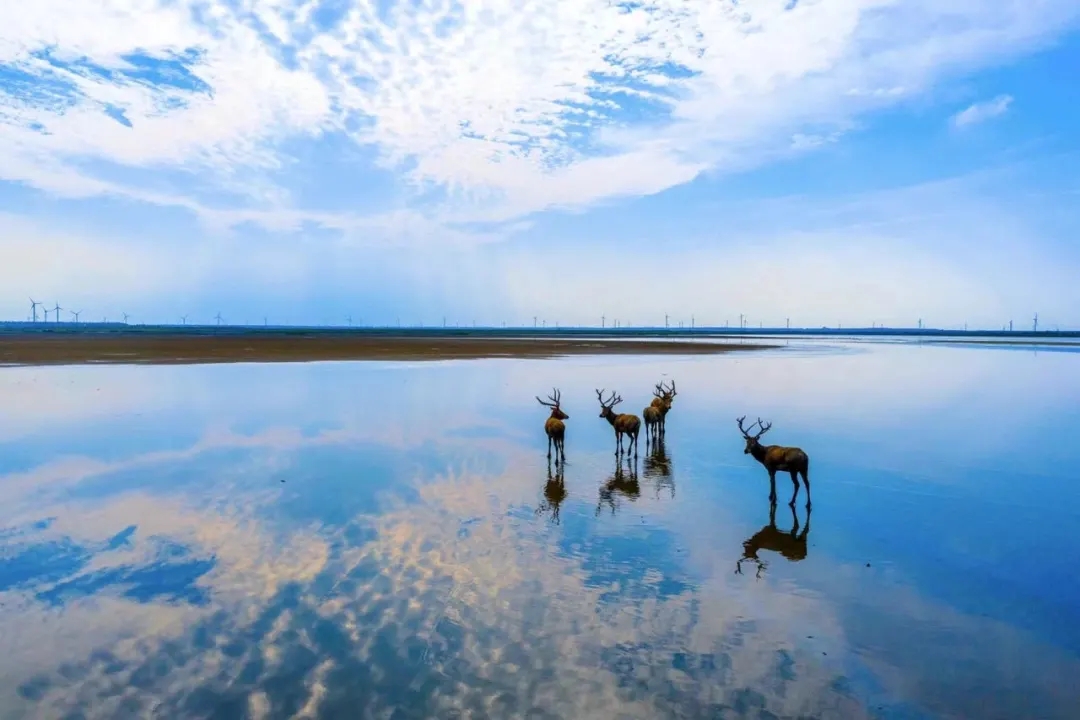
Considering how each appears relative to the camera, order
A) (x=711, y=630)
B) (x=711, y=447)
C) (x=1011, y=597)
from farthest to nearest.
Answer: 1. (x=711, y=447)
2. (x=1011, y=597)
3. (x=711, y=630)

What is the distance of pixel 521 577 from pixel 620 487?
504 cm

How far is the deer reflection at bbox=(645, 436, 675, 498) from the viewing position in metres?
13.3

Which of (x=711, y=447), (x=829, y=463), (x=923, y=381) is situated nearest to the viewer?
(x=829, y=463)

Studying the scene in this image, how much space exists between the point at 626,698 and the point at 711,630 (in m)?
1.57

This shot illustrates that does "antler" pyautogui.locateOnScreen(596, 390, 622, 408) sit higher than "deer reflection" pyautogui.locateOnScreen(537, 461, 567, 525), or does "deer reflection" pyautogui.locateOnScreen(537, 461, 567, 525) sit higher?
"antler" pyautogui.locateOnScreen(596, 390, 622, 408)

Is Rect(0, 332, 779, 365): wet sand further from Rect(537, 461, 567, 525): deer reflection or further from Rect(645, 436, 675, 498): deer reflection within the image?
Rect(537, 461, 567, 525): deer reflection

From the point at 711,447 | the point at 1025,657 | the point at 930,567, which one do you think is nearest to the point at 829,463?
the point at 711,447

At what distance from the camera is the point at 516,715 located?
5.41m

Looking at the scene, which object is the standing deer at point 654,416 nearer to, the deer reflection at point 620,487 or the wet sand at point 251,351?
the deer reflection at point 620,487

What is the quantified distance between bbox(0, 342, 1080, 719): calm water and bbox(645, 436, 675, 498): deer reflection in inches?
6.0

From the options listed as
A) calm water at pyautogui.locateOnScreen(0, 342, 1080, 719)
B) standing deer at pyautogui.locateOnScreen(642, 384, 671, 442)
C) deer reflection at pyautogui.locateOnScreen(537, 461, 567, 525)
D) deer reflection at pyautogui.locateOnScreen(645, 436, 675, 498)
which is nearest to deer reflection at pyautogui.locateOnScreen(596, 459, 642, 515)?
calm water at pyautogui.locateOnScreen(0, 342, 1080, 719)

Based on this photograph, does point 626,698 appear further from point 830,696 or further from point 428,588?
point 428,588

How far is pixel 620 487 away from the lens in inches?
507

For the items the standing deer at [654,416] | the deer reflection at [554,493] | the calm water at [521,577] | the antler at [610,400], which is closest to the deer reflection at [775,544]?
the calm water at [521,577]
